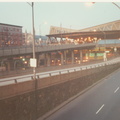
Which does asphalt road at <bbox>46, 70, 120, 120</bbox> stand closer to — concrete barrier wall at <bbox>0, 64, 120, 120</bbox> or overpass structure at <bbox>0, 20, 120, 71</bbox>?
concrete barrier wall at <bbox>0, 64, 120, 120</bbox>

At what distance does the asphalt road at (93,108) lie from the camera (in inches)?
759

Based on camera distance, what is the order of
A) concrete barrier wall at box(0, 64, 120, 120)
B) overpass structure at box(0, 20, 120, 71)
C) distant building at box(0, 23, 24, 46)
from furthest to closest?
distant building at box(0, 23, 24, 46) < overpass structure at box(0, 20, 120, 71) < concrete barrier wall at box(0, 64, 120, 120)

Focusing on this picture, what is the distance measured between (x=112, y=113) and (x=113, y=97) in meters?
6.61

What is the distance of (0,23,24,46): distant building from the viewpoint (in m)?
97.1

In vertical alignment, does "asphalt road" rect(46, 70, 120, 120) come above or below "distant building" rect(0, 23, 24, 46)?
below

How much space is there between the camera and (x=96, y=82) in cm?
3634

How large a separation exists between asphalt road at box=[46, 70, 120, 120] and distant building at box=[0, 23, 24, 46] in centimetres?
7646

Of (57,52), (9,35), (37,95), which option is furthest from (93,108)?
(9,35)

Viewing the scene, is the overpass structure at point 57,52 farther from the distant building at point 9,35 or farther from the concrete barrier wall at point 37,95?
the distant building at point 9,35

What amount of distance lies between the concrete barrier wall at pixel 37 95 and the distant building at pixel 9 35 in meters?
74.9

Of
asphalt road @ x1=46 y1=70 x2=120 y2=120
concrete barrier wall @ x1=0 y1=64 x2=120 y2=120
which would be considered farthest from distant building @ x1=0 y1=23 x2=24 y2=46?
asphalt road @ x1=46 y1=70 x2=120 y2=120

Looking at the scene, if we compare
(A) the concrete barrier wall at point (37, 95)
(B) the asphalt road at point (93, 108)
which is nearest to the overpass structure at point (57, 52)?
(A) the concrete barrier wall at point (37, 95)

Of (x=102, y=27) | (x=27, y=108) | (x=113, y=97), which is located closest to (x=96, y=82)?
(x=113, y=97)

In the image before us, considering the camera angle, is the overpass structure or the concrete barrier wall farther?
the overpass structure
